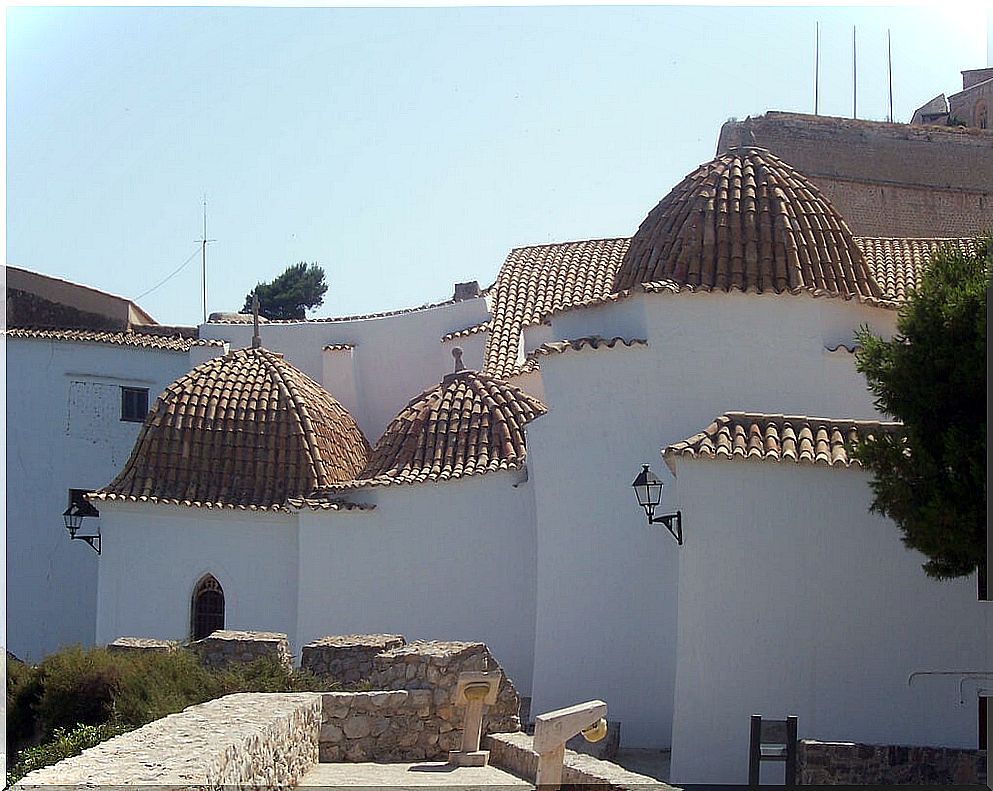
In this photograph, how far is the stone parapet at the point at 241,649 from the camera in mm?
13828

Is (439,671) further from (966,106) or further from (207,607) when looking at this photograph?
(966,106)

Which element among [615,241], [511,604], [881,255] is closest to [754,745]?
[511,604]

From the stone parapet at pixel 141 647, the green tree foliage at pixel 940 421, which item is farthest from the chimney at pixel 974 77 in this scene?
the stone parapet at pixel 141 647

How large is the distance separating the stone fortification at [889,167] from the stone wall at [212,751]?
2379 centimetres

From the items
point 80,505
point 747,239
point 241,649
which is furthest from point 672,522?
point 80,505

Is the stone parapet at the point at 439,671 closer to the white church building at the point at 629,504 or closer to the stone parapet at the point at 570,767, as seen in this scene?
the stone parapet at the point at 570,767

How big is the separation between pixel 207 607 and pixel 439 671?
7.50 metres

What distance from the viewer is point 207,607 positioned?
19.5 m

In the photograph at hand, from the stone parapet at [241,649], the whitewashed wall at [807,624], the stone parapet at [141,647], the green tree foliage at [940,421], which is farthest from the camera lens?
the stone parapet at [141,647]

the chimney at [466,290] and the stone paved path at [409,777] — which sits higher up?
the chimney at [466,290]

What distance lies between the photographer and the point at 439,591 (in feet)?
58.6

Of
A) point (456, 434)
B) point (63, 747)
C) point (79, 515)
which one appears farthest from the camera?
point (79, 515)

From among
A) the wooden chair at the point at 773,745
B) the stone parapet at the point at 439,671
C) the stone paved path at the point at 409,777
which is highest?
the stone parapet at the point at 439,671

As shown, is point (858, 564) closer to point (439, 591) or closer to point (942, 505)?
point (942, 505)
